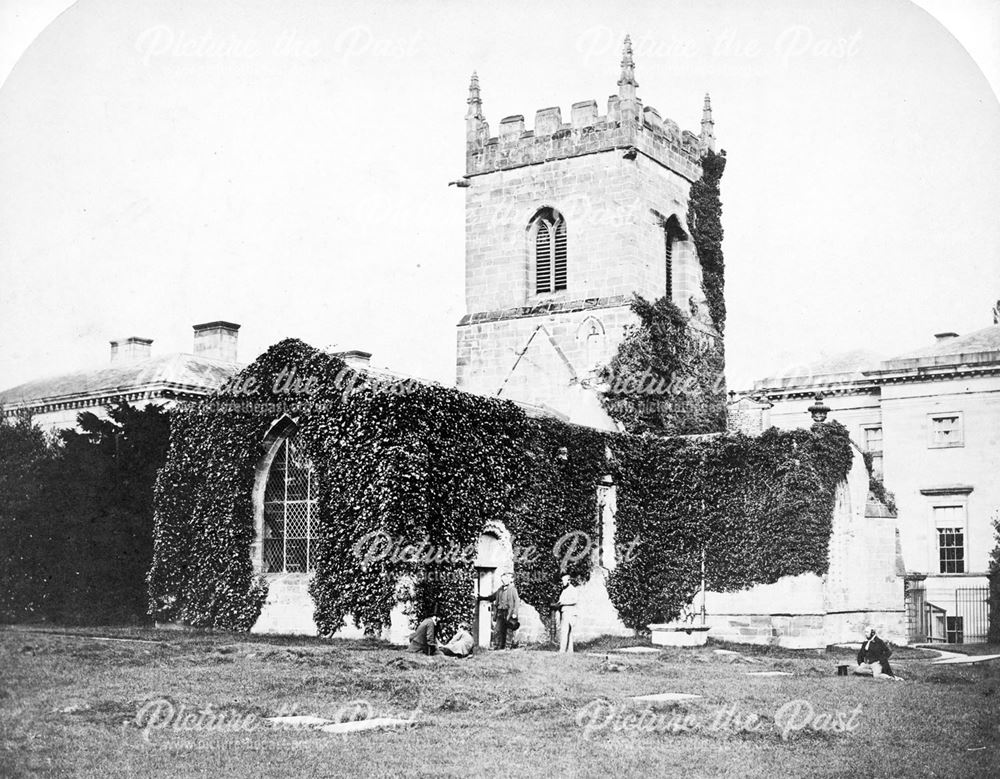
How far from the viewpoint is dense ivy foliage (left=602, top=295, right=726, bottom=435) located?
31.4 metres

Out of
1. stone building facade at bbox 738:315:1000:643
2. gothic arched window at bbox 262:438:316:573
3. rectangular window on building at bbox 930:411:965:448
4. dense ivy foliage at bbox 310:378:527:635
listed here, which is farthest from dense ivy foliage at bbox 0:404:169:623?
rectangular window on building at bbox 930:411:965:448

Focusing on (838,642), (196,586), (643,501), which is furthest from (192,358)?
(838,642)

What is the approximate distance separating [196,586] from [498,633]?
679 cm

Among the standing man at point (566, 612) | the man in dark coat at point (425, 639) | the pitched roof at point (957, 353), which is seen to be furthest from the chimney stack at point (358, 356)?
the pitched roof at point (957, 353)

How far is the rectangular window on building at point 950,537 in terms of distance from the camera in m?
39.8

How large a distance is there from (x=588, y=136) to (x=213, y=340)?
14474mm

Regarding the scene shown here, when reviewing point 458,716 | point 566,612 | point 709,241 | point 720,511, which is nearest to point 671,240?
point 709,241

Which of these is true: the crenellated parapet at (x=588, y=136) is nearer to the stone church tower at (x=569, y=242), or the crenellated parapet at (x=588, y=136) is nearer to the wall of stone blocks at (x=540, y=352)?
the stone church tower at (x=569, y=242)

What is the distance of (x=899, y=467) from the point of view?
136 feet

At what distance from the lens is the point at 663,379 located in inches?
1265

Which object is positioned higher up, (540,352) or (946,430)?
(540,352)

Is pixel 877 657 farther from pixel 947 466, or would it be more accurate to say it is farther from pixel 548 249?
pixel 947 466

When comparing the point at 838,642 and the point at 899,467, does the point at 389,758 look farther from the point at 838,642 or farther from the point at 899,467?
the point at 899,467

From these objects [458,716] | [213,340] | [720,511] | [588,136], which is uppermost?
[588,136]
